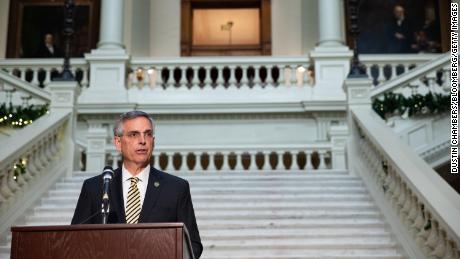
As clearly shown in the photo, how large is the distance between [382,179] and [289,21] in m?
9.52

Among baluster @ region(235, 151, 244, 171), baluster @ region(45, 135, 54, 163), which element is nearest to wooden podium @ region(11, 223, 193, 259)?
baluster @ region(45, 135, 54, 163)

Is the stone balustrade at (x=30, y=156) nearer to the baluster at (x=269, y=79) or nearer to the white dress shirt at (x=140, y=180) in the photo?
the white dress shirt at (x=140, y=180)

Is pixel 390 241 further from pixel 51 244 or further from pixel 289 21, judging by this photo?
pixel 289 21

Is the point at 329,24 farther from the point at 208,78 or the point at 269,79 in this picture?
the point at 208,78

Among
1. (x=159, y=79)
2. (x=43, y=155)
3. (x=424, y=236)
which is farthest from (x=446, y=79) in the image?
(x=43, y=155)

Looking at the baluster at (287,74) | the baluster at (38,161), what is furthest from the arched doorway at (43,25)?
the baluster at (38,161)

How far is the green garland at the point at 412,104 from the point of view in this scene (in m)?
11.7

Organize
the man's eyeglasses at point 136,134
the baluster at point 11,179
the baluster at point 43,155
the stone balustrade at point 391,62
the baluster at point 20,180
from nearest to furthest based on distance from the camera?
the man's eyeglasses at point 136,134 < the baluster at point 11,179 < the baluster at point 20,180 < the baluster at point 43,155 < the stone balustrade at point 391,62

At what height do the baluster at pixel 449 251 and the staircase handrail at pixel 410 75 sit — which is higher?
the staircase handrail at pixel 410 75

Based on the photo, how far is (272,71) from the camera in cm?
1462

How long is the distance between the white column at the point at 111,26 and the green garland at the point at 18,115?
2.32 m

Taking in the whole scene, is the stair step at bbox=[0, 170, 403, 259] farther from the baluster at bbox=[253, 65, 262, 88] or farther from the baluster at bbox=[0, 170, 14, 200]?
the baluster at bbox=[253, 65, 262, 88]

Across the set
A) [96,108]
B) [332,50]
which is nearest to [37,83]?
[96,108]

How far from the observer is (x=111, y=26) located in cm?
1436
